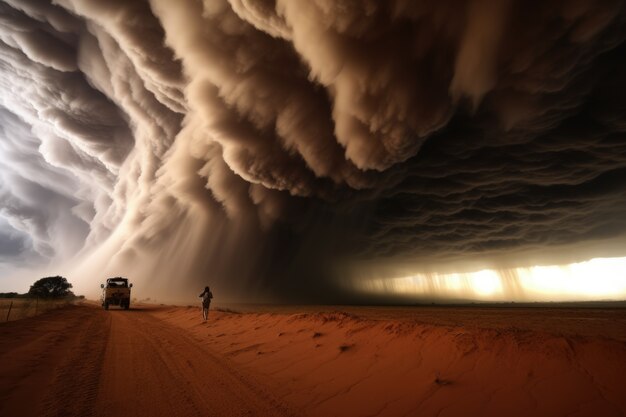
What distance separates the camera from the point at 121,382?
617cm

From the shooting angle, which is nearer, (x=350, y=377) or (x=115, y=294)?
(x=350, y=377)

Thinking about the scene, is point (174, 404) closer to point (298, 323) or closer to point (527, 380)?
point (527, 380)

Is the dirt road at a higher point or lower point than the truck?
lower

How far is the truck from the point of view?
101ft

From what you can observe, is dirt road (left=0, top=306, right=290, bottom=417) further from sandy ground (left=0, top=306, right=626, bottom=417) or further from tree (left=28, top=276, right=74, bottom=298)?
tree (left=28, top=276, right=74, bottom=298)

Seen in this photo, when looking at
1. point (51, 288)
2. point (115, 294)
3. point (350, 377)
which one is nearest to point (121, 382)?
point (350, 377)

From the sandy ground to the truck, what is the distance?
80.7ft

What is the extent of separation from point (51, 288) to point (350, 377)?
262ft

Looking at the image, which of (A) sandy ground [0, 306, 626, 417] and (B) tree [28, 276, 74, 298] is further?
(B) tree [28, 276, 74, 298]

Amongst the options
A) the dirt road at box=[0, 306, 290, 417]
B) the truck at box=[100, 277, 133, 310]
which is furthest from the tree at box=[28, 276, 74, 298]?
the dirt road at box=[0, 306, 290, 417]

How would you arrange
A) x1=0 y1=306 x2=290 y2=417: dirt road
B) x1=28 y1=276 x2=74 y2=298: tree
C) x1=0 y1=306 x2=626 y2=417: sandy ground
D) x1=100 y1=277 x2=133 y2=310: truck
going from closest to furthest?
x1=0 y1=306 x2=626 y2=417: sandy ground < x1=0 y1=306 x2=290 y2=417: dirt road < x1=100 y1=277 x2=133 y2=310: truck < x1=28 y1=276 x2=74 y2=298: tree

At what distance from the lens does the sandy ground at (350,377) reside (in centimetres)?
462

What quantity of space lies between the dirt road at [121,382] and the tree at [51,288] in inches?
2670

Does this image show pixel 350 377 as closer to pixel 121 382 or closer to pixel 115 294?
pixel 121 382
